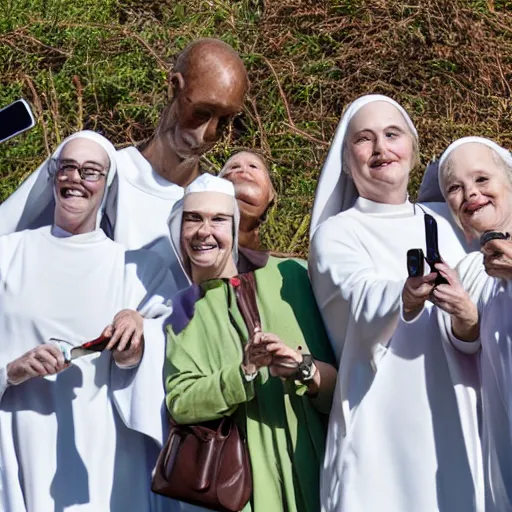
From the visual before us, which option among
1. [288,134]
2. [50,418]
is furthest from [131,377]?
[288,134]

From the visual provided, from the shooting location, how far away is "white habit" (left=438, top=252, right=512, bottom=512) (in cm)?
522

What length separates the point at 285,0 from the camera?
9.53 meters

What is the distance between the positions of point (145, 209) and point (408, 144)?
111 centimetres

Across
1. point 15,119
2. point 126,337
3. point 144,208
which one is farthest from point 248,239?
point 15,119

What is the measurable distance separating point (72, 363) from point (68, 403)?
5.2 inches

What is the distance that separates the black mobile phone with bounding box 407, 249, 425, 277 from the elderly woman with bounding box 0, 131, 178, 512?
101cm

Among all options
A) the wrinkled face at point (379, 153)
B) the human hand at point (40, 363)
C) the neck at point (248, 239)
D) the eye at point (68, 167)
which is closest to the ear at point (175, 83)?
the neck at point (248, 239)

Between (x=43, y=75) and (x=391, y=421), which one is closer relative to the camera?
(x=391, y=421)

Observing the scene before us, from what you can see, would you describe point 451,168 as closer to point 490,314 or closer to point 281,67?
point 490,314

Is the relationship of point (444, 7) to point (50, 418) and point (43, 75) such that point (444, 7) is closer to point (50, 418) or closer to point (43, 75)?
point (43, 75)

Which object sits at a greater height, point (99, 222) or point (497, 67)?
point (497, 67)

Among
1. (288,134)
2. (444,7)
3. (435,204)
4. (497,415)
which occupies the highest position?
(444,7)

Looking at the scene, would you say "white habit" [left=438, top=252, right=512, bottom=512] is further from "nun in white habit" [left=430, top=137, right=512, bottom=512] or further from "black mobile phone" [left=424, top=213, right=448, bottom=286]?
"black mobile phone" [left=424, top=213, right=448, bottom=286]

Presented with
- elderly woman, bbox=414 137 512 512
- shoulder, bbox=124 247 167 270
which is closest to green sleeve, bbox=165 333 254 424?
shoulder, bbox=124 247 167 270
